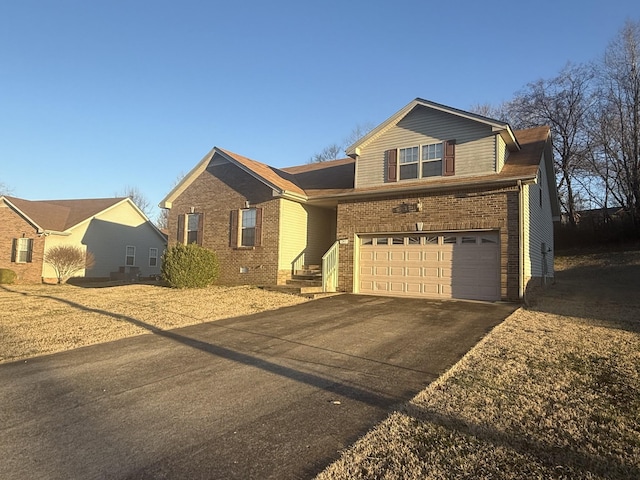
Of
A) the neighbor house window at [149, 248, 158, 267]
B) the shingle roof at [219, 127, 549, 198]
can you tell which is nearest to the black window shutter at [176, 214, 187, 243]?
the shingle roof at [219, 127, 549, 198]

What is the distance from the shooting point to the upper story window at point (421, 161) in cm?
1389

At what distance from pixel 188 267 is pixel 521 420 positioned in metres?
13.6

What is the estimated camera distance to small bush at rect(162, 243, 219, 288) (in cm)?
1555

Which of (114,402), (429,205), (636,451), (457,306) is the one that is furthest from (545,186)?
(114,402)

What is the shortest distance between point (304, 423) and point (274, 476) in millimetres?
908

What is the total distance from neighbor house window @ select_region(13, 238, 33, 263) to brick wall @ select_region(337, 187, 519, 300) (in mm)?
18866

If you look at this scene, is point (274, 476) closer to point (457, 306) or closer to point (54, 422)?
point (54, 422)

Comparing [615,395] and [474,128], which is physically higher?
[474,128]

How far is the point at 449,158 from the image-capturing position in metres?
13.8

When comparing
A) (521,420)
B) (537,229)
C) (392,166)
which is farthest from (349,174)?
(521,420)

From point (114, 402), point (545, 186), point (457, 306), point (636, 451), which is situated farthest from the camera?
point (545, 186)

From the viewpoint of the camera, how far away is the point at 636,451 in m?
3.16

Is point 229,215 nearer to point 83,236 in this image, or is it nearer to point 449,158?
point 449,158

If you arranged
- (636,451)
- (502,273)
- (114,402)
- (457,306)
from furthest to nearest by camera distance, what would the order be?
1. (502,273)
2. (457,306)
3. (114,402)
4. (636,451)
